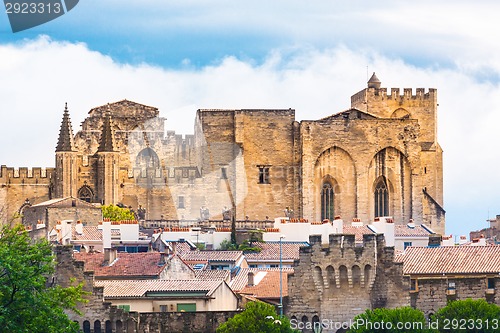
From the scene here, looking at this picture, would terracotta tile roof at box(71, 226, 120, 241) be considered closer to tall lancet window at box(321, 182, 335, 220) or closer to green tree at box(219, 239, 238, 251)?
green tree at box(219, 239, 238, 251)

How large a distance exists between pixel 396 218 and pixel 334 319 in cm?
5748

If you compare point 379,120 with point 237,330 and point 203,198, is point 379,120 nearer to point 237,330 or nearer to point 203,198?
point 203,198

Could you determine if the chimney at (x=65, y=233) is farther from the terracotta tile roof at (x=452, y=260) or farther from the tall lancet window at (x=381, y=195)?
the tall lancet window at (x=381, y=195)

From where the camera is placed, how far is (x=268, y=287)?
3100 inches

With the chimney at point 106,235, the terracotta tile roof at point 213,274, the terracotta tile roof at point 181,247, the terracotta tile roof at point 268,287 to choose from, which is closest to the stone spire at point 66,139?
the chimney at point 106,235

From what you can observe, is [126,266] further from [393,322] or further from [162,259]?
[393,322]

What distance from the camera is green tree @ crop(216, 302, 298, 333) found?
235 feet

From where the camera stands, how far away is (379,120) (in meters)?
134

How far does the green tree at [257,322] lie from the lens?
235ft

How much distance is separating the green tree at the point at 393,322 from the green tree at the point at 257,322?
7.90ft

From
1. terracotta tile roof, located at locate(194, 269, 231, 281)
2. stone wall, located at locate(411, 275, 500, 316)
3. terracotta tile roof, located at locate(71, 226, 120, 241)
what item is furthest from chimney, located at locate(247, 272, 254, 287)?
terracotta tile roof, located at locate(71, 226, 120, 241)

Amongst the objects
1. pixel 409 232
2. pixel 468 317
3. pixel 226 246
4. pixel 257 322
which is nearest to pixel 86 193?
pixel 226 246

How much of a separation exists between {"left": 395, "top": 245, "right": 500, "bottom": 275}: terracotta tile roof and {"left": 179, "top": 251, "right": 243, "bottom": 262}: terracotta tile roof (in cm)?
1086

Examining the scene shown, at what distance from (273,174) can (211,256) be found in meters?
44.0
